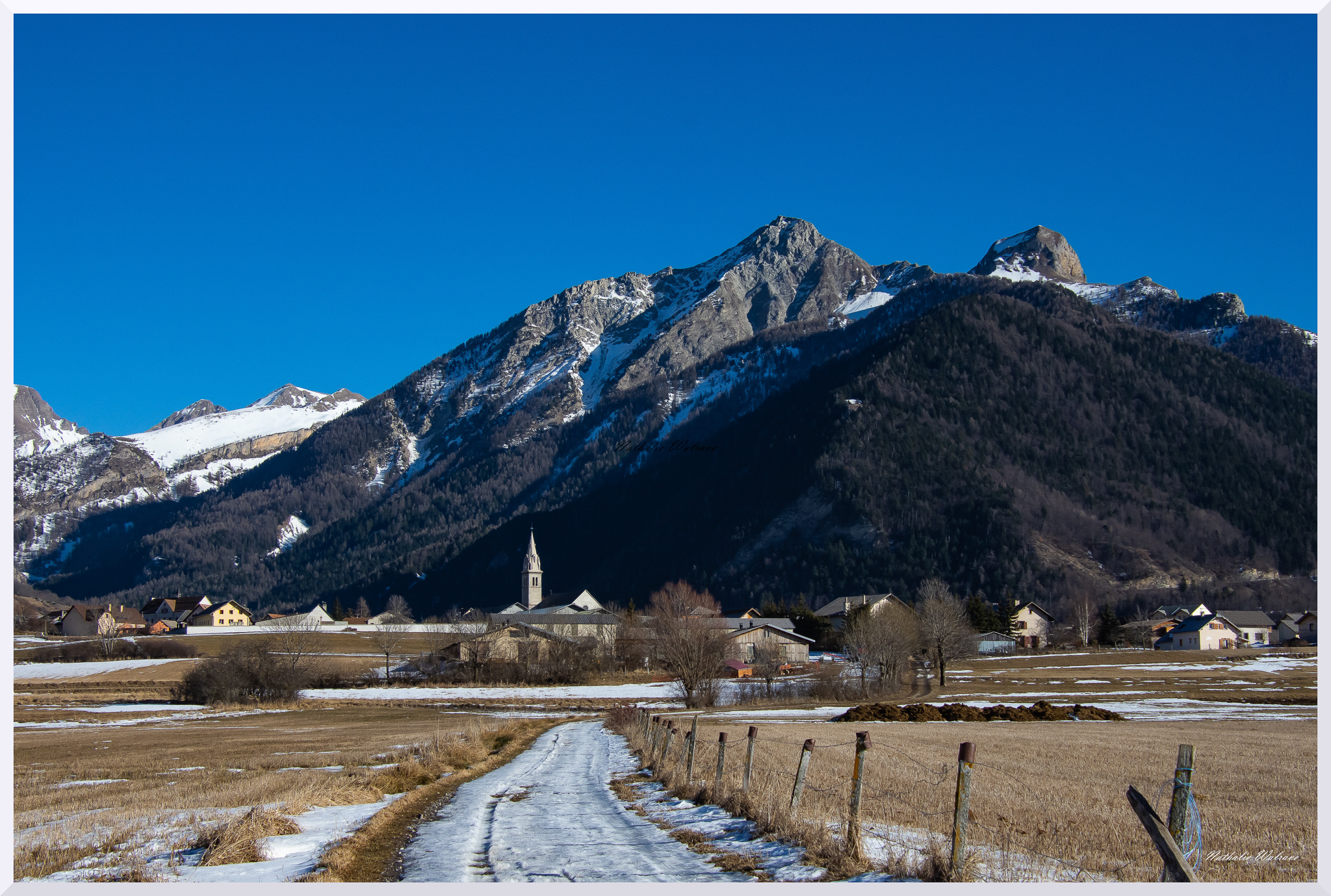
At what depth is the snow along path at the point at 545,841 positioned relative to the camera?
43.0 feet

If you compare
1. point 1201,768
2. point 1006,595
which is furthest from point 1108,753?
point 1006,595

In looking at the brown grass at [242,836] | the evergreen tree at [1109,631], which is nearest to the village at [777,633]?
the evergreen tree at [1109,631]

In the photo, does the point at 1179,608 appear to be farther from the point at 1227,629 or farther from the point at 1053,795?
the point at 1053,795

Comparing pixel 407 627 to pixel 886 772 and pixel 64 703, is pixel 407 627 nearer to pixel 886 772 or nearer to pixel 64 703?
pixel 64 703

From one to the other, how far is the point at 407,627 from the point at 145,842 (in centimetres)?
18855

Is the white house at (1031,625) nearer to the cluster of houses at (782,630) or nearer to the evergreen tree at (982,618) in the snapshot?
the cluster of houses at (782,630)

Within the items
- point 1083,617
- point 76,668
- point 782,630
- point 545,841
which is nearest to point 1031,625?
point 1083,617

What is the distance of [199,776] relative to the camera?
1177 inches

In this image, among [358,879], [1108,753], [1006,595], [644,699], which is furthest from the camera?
[1006,595]

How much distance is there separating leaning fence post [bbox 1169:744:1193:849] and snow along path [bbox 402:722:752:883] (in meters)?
5.08

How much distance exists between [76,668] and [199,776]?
385ft

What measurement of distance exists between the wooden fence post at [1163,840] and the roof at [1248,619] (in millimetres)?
181451

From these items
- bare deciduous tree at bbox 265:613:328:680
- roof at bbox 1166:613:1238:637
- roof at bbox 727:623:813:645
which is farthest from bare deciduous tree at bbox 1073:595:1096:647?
bare deciduous tree at bbox 265:613:328:680

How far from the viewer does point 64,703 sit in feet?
288
